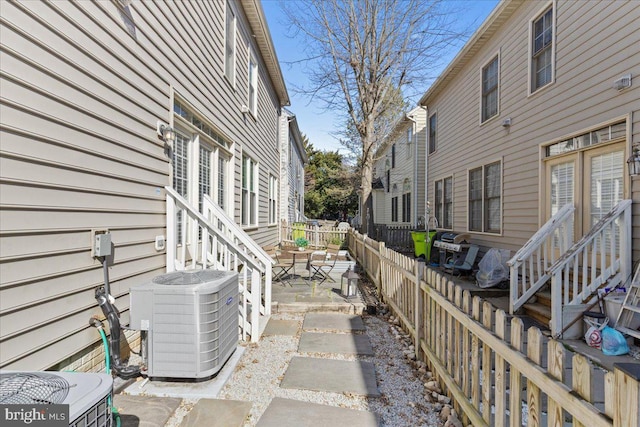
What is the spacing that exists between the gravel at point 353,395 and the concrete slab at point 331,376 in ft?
0.21

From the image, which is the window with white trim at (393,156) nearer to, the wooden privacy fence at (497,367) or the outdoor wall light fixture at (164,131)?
the wooden privacy fence at (497,367)

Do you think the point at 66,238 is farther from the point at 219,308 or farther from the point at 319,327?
the point at 319,327

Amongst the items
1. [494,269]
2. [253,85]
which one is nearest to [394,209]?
[253,85]

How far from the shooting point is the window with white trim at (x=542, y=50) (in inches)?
247

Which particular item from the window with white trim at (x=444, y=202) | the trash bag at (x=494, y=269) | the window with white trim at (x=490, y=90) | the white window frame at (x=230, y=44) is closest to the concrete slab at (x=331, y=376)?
the trash bag at (x=494, y=269)

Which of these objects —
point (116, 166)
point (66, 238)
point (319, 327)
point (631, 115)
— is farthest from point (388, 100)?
point (66, 238)

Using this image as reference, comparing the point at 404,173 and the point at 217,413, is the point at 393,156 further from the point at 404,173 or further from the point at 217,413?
the point at 217,413

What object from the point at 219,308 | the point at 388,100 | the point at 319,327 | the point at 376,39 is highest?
the point at 376,39

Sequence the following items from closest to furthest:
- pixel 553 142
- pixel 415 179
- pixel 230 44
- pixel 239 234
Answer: pixel 239 234 → pixel 553 142 → pixel 230 44 → pixel 415 179

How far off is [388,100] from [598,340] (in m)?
9.82

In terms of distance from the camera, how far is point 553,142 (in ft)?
19.7

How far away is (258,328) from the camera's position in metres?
4.13

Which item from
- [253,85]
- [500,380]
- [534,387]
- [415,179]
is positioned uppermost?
[253,85]

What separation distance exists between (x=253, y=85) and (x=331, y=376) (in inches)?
300
